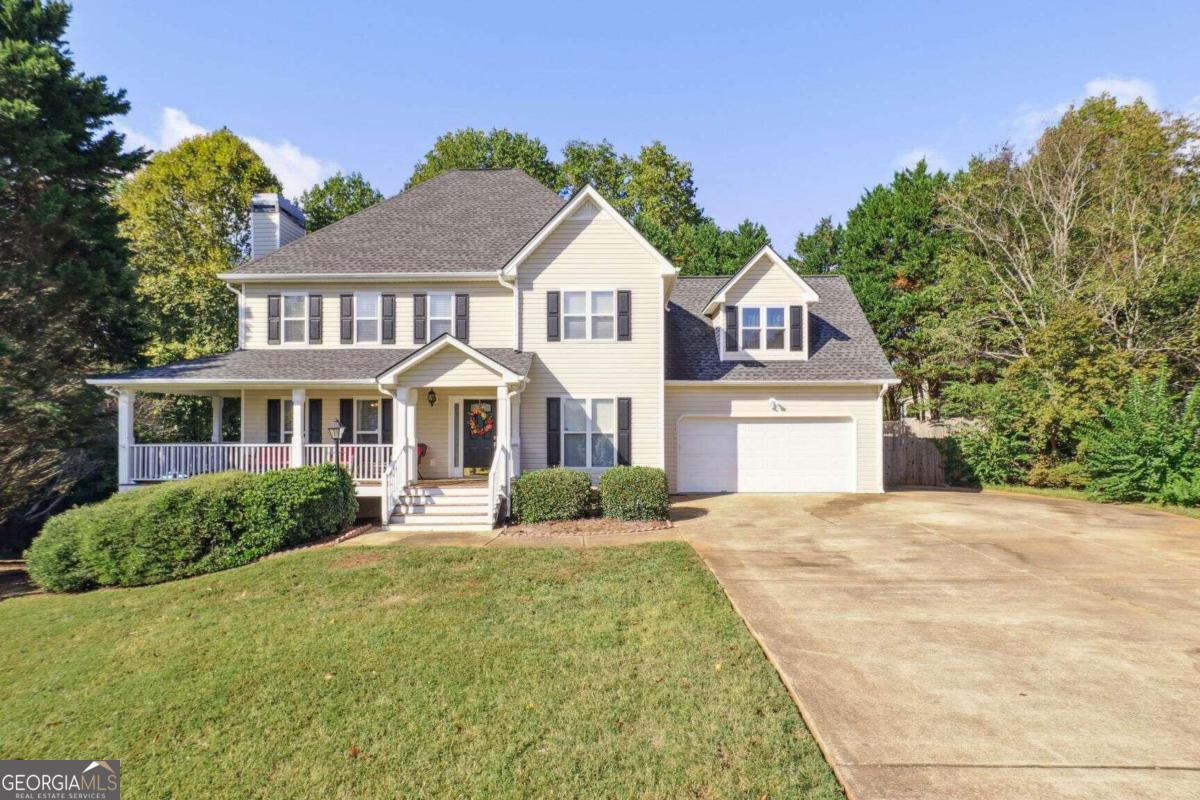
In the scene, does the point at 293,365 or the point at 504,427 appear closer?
the point at 504,427

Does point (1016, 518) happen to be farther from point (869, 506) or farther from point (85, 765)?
point (85, 765)

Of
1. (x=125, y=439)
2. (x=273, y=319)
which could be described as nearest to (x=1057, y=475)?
(x=273, y=319)

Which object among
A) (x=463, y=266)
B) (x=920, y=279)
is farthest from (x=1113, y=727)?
(x=920, y=279)

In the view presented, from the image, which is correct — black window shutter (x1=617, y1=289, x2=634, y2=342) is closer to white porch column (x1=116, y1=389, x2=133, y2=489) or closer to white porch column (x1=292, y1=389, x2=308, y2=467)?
white porch column (x1=292, y1=389, x2=308, y2=467)

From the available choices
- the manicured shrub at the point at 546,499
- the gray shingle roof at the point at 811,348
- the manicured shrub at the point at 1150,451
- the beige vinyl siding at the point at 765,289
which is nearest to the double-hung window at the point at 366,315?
the manicured shrub at the point at 546,499

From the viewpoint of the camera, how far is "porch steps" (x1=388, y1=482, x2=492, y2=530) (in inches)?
464

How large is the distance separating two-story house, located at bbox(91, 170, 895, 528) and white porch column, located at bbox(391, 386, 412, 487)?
0.11 feet

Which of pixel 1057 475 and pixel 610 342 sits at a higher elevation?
pixel 610 342

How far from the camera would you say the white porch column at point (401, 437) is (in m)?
12.4

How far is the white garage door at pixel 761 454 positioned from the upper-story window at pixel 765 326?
231 centimetres

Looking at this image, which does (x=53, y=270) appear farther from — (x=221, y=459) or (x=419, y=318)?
(x=419, y=318)

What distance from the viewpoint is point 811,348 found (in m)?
16.5

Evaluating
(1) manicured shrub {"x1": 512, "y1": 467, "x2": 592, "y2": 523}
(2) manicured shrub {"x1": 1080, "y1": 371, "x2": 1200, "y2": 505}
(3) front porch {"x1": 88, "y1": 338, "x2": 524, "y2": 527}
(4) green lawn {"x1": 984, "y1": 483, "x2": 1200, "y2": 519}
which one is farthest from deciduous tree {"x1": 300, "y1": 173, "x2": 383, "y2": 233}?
(2) manicured shrub {"x1": 1080, "y1": 371, "x2": 1200, "y2": 505}

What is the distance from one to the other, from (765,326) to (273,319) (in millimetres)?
13774
